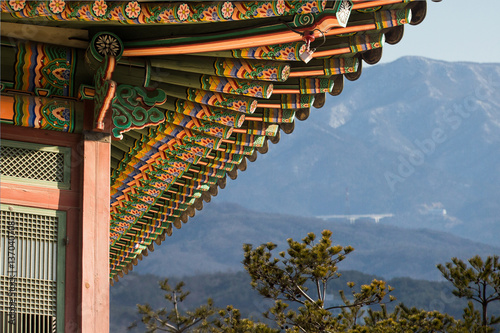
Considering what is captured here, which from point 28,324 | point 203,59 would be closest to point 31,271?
point 28,324

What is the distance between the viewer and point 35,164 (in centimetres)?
555

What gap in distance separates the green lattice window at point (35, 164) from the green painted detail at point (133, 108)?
394mm

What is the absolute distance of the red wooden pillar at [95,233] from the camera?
545 centimetres

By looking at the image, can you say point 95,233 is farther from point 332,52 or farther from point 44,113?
point 332,52

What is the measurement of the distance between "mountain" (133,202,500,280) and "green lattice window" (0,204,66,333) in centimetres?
12796

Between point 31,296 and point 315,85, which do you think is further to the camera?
point 315,85

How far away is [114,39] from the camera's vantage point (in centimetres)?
536

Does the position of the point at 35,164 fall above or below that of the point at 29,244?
above

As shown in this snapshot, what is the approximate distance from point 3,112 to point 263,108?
2.46m

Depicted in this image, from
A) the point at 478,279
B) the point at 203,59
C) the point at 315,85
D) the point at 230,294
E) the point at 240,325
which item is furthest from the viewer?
the point at 230,294

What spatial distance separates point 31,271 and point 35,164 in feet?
2.23

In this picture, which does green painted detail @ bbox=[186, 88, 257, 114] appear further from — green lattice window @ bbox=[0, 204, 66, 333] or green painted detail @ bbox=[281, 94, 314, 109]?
green lattice window @ bbox=[0, 204, 66, 333]

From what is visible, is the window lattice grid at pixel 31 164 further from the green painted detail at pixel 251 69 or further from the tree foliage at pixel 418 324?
the tree foliage at pixel 418 324

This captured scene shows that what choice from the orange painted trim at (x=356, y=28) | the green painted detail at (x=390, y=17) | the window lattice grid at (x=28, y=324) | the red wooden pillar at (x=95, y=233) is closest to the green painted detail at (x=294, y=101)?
the orange painted trim at (x=356, y=28)
